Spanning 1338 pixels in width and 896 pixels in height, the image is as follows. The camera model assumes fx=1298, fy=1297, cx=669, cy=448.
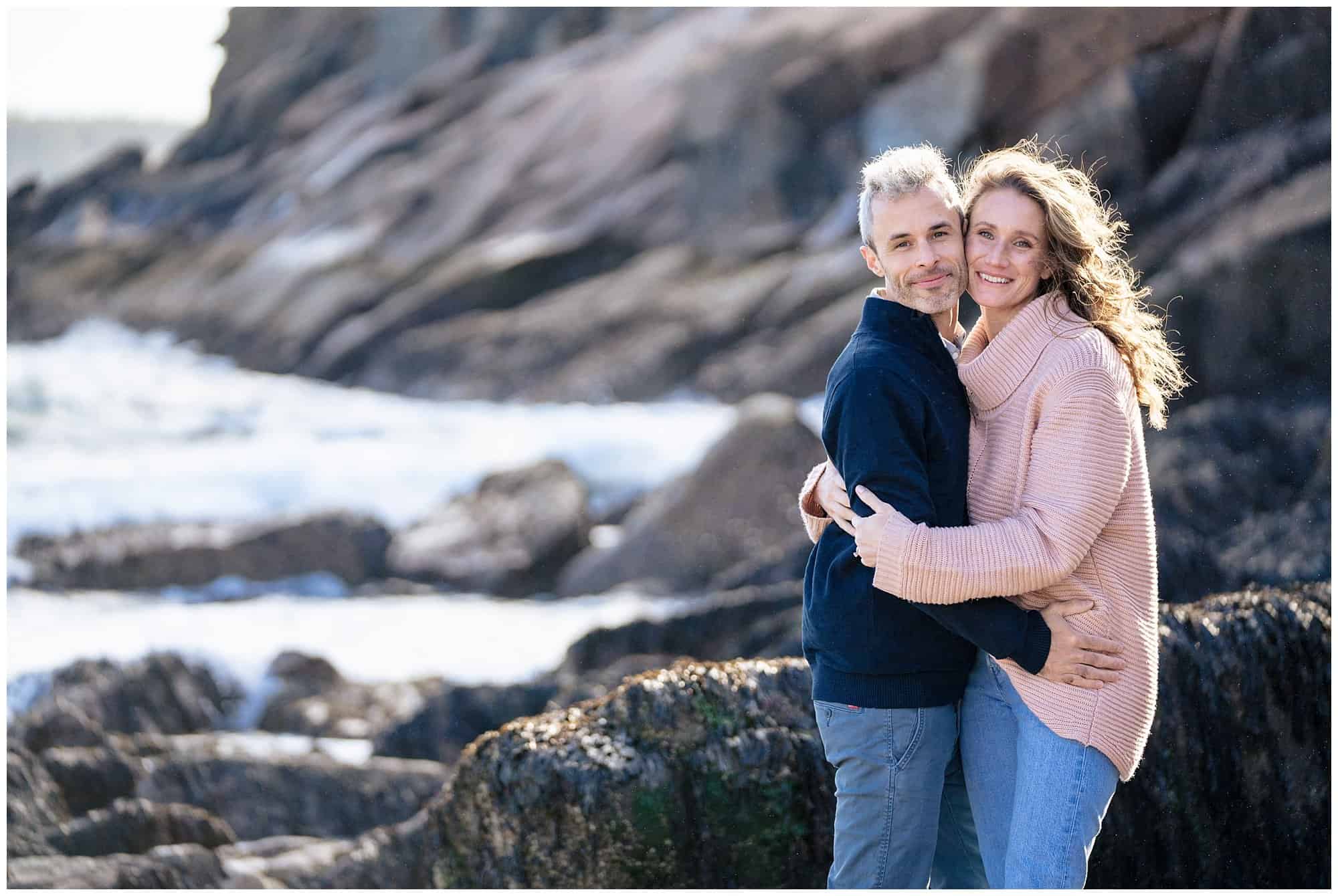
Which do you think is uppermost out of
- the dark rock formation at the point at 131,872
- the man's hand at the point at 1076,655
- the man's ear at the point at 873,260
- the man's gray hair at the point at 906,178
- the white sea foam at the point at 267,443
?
the white sea foam at the point at 267,443

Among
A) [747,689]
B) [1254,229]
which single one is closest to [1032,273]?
[747,689]

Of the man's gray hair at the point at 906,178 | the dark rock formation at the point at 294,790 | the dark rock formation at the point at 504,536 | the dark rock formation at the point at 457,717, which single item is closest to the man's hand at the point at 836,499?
the man's gray hair at the point at 906,178

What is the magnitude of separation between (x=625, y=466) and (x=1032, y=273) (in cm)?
805

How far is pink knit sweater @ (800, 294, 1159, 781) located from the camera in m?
1.86

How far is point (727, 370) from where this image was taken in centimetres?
1161

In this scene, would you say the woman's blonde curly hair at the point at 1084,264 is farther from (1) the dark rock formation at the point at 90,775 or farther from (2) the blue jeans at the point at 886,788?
(1) the dark rock formation at the point at 90,775

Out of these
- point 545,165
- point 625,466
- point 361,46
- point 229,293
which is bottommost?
point 625,466

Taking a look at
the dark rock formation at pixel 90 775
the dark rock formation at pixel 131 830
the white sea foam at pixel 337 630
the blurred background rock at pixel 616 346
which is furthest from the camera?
the white sea foam at pixel 337 630

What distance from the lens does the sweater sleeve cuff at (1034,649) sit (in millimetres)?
1904

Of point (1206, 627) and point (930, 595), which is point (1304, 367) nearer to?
point (1206, 627)

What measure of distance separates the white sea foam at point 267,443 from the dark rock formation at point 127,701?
11.3 ft

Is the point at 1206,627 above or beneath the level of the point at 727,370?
beneath

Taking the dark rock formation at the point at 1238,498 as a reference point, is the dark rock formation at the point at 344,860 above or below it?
below

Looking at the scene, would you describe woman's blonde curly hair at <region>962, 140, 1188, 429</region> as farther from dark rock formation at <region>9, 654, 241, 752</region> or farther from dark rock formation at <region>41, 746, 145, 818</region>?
dark rock formation at <region>9, 654, 241, 752</region>
